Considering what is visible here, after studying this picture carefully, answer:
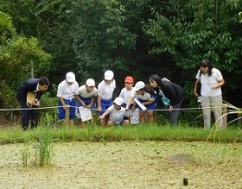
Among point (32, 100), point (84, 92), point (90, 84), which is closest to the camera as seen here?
point (90, 84)

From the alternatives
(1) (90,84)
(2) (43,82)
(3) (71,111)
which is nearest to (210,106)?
(1) (90,84)

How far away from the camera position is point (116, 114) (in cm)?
1192

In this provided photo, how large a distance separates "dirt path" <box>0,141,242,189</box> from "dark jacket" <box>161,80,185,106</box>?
1303 millimetres

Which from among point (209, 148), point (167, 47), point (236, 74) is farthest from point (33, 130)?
point (236, 74)

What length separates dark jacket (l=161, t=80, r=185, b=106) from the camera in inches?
455

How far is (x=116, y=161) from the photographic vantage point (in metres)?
9.01

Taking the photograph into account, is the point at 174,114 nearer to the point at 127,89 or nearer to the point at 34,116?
the point at 127,89

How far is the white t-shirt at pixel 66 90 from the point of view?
12.0m

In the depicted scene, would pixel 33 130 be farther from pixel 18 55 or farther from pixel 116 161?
pixel 18 55

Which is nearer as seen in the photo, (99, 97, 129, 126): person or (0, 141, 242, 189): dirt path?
(0, 141, 242, 189): dirt path

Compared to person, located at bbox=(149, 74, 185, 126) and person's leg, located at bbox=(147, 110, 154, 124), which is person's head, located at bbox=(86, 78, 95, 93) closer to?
person, located at bbox=(149, 74, 185, 126)

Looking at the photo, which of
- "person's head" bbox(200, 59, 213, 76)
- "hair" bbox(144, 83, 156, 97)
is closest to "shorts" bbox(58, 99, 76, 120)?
"hair" bbox(144, 83, 156, 97)

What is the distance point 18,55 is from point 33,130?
436 cm

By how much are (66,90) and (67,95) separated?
10 centimetres
